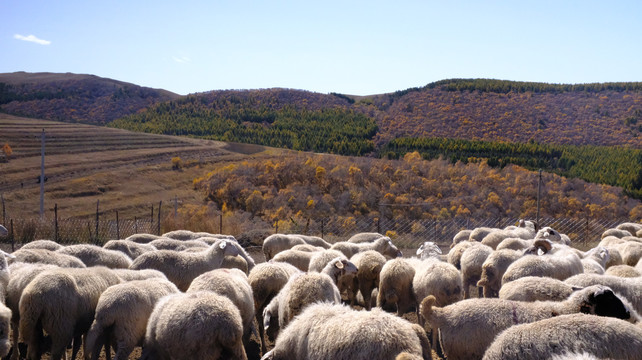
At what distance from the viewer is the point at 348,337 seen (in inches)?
201

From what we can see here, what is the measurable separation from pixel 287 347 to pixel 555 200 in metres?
34.5

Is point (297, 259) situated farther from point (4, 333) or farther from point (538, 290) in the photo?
point (4, 333)

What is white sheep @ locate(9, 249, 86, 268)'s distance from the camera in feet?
32.5

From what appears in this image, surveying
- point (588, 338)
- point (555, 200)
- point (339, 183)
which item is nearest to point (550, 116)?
point (555, 200)

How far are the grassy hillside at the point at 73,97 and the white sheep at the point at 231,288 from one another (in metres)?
88.7

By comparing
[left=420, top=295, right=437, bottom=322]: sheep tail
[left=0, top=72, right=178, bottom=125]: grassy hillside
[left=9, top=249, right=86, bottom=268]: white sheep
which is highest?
[left=0, top=72, right=178, bottom=125]: grassy hillside

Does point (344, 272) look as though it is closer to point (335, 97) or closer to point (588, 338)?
point (588, 338)

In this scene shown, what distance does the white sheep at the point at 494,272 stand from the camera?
10219 millimetres

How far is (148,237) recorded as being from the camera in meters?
16.0

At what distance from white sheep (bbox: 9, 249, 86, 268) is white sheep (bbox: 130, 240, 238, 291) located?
1.08m

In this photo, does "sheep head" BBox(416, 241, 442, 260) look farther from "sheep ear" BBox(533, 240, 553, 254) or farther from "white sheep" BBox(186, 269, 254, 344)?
"white sheep" BBox(186, 269, 254, 344)

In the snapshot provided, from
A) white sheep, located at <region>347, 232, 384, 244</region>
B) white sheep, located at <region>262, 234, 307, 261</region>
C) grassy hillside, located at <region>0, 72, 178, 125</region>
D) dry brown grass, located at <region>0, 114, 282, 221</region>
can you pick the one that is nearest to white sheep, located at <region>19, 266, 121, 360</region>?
white sheep, located at <region>262, 234, 307, 261</region>

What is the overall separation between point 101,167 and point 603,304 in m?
48.7

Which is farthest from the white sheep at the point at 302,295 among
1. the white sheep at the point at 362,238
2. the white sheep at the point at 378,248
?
the white sheep at the point at 362,238
